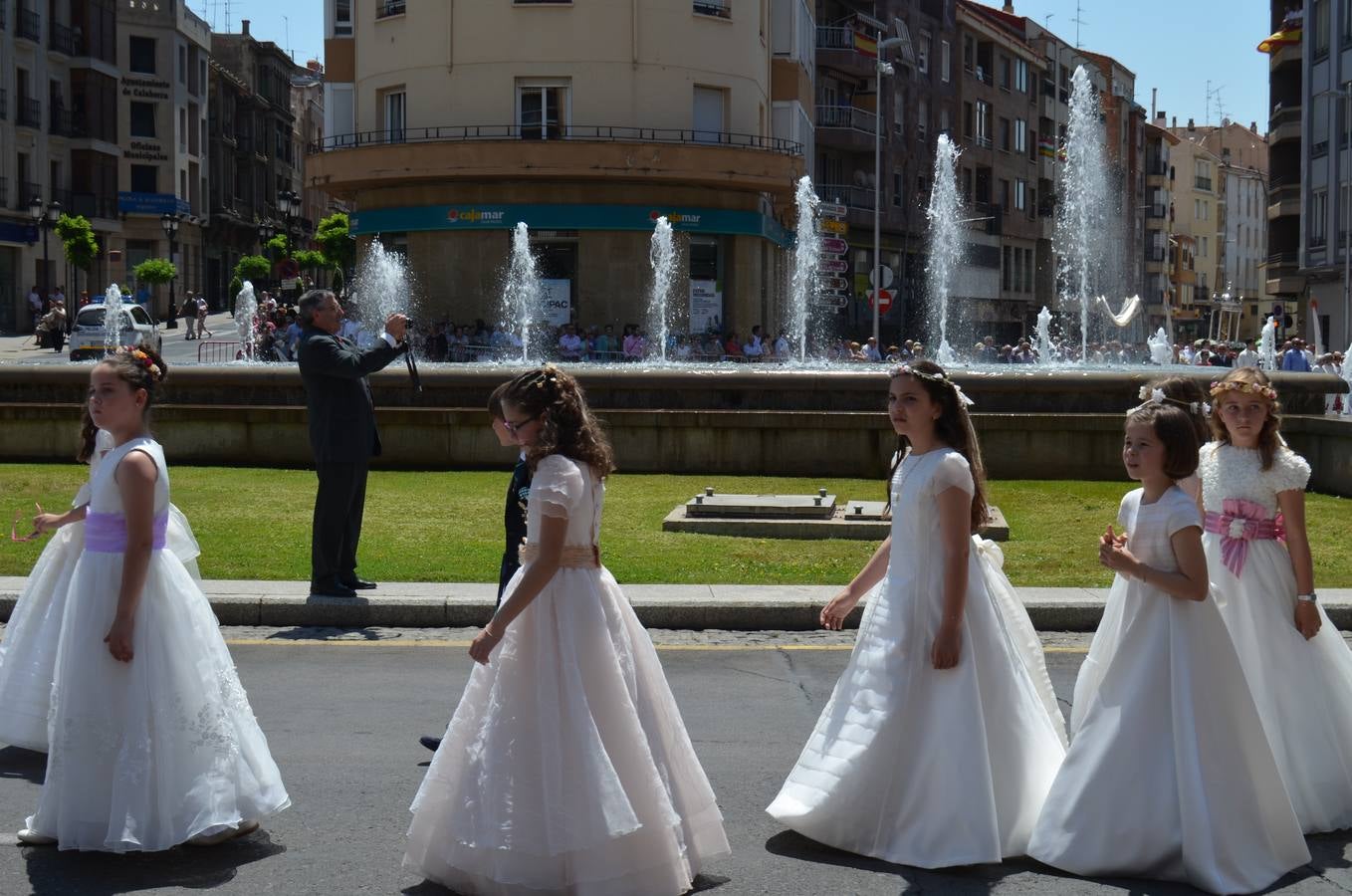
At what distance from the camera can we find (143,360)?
19.0ft

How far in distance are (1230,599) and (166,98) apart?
80394mm

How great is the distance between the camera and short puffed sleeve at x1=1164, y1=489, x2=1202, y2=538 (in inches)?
210

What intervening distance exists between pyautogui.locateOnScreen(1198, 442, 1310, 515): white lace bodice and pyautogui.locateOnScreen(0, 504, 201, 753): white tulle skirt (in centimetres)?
386

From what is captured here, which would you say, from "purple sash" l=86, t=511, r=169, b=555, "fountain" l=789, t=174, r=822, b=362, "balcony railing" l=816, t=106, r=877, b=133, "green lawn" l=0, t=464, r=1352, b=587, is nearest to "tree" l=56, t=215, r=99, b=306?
"fountain" l=789, t=174, r=822, b=362

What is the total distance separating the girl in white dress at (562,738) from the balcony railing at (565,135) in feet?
113

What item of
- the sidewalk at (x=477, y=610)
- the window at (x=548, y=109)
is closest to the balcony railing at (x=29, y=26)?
the window at (x=548, y=109)

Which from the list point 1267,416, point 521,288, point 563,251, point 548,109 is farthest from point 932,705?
point 563,251

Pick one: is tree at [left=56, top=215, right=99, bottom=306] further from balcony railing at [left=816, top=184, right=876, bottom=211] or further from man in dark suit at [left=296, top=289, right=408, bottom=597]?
man in dark suit at [left=296, top=289, right=408, bottom=597]

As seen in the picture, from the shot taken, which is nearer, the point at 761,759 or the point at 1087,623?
the point at 761,759

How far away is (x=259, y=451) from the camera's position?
18.1m

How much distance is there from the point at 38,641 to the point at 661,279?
3534 cm

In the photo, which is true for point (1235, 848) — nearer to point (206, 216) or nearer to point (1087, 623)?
point (1087, 623)

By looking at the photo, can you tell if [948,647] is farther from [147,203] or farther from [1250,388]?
[147,203]

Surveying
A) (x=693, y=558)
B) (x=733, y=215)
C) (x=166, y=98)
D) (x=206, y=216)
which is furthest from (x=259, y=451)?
(x=206, y=216)
